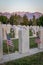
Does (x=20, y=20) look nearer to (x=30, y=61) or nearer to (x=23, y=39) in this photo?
A: (x=23, y=39)

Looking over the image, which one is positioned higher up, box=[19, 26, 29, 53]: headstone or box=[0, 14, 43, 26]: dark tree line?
box=[0, 14, 43, 26]: dark tree line

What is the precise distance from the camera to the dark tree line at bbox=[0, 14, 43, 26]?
91.5 inches

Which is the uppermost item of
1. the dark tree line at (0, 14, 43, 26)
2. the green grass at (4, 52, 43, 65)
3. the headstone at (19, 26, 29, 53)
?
the dark tree line at (0, 14, 43, 26)

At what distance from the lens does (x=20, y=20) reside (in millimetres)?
2523

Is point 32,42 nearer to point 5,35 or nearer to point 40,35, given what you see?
point 40,35

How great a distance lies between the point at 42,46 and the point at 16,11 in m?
0.79

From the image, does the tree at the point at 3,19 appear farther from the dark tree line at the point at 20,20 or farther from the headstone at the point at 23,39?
the headstone at the point at 23,39

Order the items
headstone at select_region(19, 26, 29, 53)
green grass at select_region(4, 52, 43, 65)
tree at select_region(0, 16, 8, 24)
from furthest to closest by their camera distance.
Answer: headstone at select_region(19, 26, 29, 53)
tree at select_region(0, 16, 8, 24)
green grass at select_region(4, 52, 43, 65)

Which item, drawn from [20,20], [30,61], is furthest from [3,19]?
[30,61]

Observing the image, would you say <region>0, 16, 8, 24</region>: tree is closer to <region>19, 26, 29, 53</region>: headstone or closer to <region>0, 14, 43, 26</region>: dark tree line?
<region>0, 14, 43, 26</region>: dark tree line

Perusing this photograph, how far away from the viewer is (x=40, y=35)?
2754 millimetres

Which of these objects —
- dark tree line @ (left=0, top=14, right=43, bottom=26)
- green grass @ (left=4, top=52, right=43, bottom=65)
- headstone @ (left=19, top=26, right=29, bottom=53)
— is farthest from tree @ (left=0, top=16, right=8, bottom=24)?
green grass @ (left=4, top=52, right=43, bottom=65)

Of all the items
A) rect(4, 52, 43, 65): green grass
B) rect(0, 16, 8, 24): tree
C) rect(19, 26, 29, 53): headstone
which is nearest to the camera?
rect(4, 52, 43, 65): green grass

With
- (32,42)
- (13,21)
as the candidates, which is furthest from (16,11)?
(32,42)
